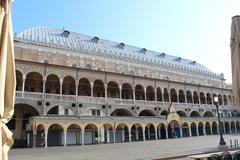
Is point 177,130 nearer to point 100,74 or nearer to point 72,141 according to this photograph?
point 100,74

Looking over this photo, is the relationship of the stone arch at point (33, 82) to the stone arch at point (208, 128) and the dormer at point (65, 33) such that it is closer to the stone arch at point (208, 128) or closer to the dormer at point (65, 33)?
the dormer at point (65, 33)

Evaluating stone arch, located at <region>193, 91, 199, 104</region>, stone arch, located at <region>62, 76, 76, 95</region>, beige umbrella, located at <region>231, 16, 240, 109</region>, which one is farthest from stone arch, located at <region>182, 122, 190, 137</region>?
beige umbrella, located at <region>231, 16, 240, 109</region>

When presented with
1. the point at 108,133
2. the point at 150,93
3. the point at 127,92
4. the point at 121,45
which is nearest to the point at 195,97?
the point at 150,93

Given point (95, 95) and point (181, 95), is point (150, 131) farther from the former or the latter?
point (181, 95)

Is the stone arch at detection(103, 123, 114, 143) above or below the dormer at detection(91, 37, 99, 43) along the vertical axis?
below

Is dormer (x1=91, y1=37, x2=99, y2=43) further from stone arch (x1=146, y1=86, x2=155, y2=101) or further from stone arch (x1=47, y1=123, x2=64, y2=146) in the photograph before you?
stone arch (x1=47, y1=123, x2=64, y2=146)

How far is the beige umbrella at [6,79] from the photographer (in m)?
4.27

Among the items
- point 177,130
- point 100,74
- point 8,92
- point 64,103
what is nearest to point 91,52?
point 100,74

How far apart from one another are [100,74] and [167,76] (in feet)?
73.3

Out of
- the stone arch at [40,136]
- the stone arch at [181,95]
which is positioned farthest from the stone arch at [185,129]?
the stone arch at [40,136]

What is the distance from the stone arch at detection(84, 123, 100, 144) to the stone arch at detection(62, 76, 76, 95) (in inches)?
279

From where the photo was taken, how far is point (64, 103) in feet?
111

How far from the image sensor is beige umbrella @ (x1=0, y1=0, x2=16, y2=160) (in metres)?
4.27

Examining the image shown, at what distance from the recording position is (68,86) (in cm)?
3866
